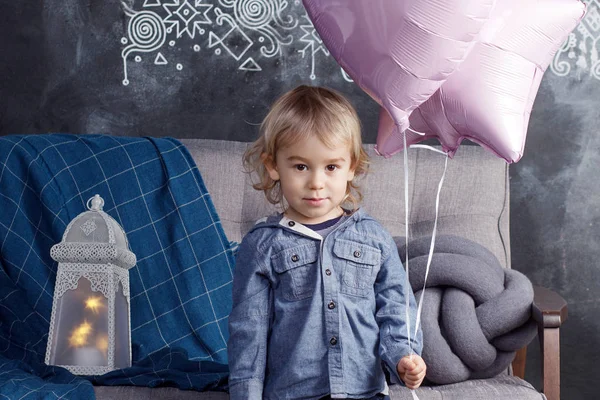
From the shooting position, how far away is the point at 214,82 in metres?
2.74

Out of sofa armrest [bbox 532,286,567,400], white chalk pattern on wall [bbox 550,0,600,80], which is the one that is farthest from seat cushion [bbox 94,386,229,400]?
white chalk pattern on wall [bbox 550,0,600,80]

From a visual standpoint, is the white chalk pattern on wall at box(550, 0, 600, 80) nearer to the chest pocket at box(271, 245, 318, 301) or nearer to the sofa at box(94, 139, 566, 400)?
the sofa at box(94, 139, 566, 400)

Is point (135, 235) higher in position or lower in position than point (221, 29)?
lower

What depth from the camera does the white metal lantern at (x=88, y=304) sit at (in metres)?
1.94

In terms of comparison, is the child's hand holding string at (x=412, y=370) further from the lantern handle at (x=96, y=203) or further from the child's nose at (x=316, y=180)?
the lantern handle at (x=96, y=203)

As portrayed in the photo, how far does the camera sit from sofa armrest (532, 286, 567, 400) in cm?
180

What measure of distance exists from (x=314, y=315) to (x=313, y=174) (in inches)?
9.3

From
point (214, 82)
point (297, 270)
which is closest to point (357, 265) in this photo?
point (297, 270)

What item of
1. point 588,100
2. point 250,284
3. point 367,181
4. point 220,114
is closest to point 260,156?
point 250,284

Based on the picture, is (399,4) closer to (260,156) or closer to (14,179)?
(260,156)

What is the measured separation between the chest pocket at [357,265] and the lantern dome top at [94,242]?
2.48 ft

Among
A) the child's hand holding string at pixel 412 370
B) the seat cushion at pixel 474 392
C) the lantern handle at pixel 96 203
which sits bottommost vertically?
the seat cushion at pixel 474 392

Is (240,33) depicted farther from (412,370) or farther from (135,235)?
(412,370)

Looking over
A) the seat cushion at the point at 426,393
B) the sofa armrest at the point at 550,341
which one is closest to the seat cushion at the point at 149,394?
the seat cushion at the point at 426,393
